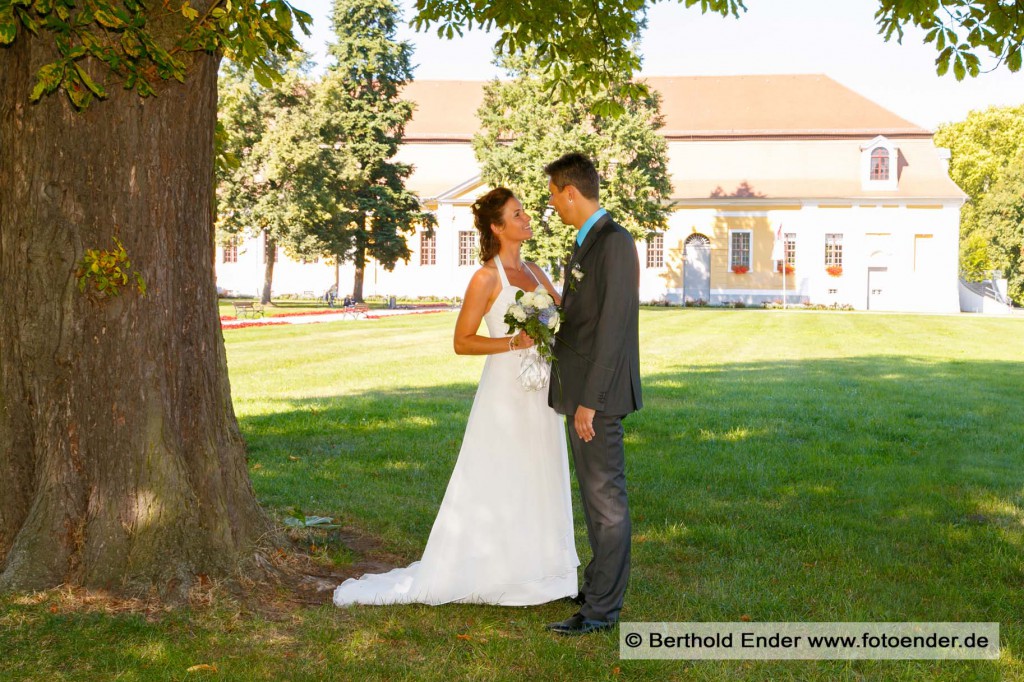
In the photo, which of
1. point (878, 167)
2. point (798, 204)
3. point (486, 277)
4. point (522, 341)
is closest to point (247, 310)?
point (798, 204)

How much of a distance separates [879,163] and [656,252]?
11978 mm

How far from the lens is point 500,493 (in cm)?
494

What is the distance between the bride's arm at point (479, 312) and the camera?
478cm

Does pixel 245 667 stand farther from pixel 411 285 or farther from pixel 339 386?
pixel 411 285

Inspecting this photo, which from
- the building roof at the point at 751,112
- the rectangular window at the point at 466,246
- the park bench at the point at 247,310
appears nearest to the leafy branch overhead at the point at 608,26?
the park bench at the point at 247,310

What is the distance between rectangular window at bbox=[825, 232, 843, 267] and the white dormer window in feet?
9.18

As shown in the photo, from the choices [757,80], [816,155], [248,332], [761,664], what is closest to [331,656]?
[761,664]

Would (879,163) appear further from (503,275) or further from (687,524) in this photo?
(503,275)

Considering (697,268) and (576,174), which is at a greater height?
(697,268)

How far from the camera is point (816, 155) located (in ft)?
167

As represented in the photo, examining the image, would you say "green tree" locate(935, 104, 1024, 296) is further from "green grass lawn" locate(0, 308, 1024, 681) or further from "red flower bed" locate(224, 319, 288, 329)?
"green grass lawn" locate(0, 308, 1024, 681)

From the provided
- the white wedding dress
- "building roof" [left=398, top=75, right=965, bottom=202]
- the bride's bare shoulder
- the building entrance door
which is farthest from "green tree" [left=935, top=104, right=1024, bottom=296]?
the bride's bare shoulder

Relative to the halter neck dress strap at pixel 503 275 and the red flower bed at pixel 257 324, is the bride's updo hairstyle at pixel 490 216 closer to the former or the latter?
the halter neck dress strap at pixel 503 275

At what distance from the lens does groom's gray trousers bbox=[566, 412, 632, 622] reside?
14.4ft
